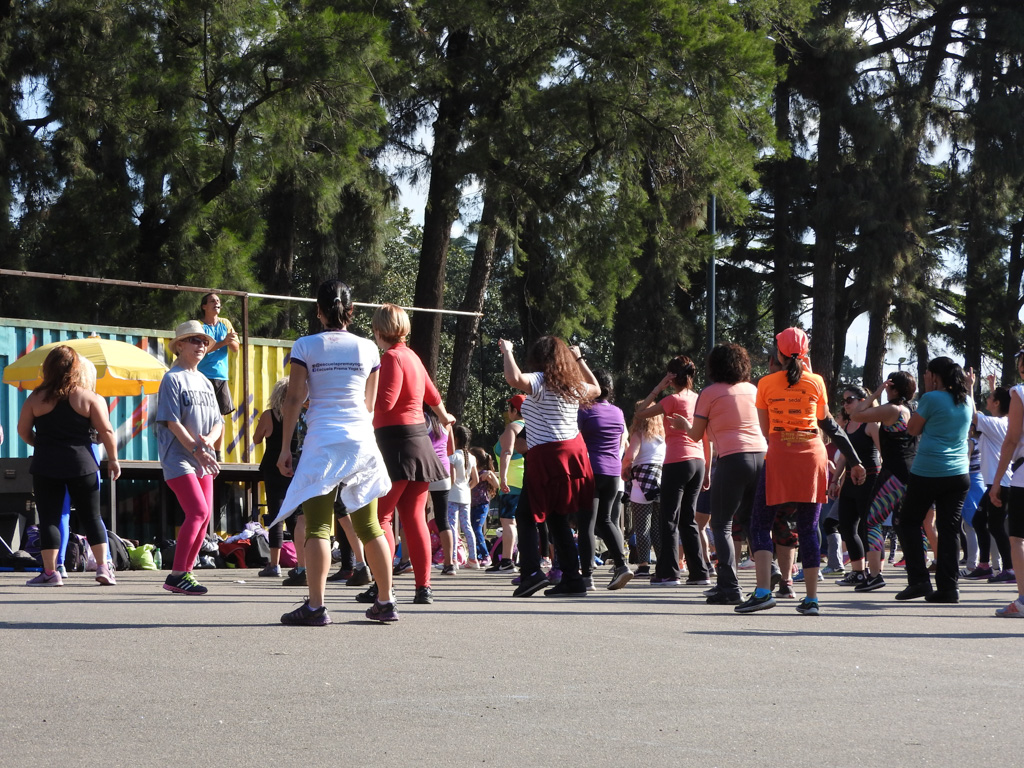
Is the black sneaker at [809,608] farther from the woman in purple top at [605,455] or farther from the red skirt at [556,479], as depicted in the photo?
the woman in purple top at [605,455]

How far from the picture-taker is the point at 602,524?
1110 centimetres

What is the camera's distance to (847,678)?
19.0 ft

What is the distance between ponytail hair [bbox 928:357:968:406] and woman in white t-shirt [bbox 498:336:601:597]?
2.45m

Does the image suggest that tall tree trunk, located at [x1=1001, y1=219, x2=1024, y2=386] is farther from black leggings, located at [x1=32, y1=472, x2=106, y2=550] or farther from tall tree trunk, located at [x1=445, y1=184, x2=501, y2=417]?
black leggings, located at [x1=32, y1=472, x2=106, y2=550]

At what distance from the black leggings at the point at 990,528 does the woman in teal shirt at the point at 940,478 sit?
1764 mm

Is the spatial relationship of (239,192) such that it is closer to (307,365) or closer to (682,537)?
(682,537)

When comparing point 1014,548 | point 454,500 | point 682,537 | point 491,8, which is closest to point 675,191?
point 491,8

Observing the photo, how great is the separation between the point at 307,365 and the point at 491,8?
15200 millimetres

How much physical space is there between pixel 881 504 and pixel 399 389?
184 inches

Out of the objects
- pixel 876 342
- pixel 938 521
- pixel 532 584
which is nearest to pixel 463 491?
pixel 532 584

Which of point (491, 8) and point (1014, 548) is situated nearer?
point (1014, 548)

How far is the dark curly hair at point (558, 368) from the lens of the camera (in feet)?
31.3

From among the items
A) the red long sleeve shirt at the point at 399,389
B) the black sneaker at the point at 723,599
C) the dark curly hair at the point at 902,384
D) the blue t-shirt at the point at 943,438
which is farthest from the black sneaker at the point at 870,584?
the red long sleeve shirt at the point at 399,389

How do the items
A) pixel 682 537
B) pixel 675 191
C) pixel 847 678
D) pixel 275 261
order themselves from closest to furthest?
pixel 847 678, pixel 682 537, pixel 675 191, pixel 275 261
